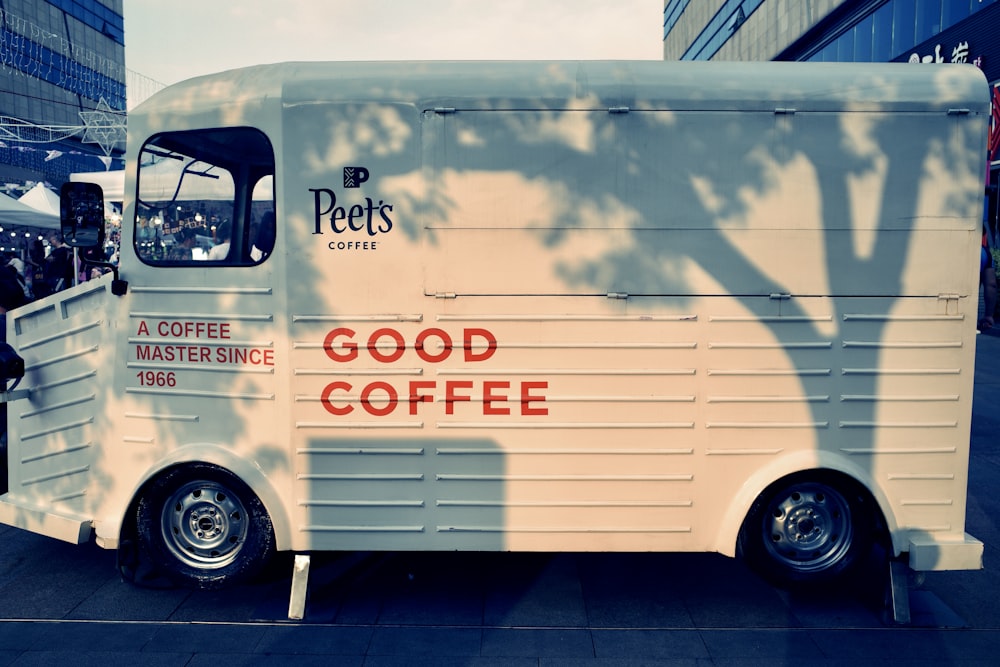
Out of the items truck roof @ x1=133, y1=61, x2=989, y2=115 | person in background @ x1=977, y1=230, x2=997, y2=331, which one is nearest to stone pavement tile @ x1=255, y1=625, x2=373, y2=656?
truck roof @ x1=133, y1=61, x2=989, y2=115

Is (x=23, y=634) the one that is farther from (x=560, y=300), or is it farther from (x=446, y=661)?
(x=560, y=300)

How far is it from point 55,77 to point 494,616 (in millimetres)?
50457

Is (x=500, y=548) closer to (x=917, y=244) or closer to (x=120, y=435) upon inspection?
(x=120, y=435)

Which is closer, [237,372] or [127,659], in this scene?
[127,659]

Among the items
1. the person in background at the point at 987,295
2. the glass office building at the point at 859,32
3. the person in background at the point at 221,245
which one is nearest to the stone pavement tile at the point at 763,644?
the person in background at the point at 987,295

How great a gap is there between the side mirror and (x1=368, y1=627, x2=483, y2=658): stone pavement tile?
277cm

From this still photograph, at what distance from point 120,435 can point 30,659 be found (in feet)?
4.15

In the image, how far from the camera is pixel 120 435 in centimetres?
455

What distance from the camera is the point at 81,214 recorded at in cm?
421

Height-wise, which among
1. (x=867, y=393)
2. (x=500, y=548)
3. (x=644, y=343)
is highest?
(x=644, y=343)

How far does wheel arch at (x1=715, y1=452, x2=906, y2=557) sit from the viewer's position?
14.1ft

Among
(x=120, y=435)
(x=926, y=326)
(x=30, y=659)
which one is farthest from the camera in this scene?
(x=120, y=435)

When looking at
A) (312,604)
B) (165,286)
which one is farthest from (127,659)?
(165,286)

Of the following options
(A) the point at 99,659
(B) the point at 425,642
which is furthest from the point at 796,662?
(A) the point at 99,659
